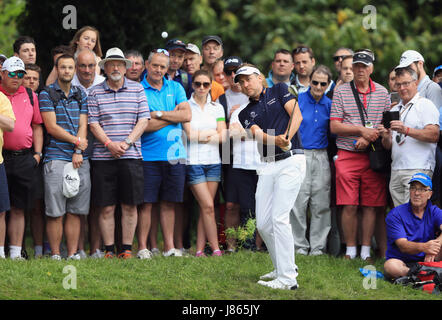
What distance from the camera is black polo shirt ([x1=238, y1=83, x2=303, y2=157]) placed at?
8711mm

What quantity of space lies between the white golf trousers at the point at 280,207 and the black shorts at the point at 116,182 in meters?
2.13

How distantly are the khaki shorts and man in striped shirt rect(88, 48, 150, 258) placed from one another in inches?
7.0

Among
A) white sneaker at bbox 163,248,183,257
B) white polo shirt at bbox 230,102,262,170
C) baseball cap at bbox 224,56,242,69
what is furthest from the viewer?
baseball cap at bbox 224,56,242,69

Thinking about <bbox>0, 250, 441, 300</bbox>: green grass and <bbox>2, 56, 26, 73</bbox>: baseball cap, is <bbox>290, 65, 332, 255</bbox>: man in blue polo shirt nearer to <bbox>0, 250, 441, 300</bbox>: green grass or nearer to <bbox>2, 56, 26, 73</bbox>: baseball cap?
<bbox>0, 250, 441, 300</bbox>: green grass

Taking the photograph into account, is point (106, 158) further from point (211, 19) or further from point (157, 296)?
point (211, 19)

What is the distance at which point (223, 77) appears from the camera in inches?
460

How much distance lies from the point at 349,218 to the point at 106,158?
134 inches

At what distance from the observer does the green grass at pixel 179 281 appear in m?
8.09

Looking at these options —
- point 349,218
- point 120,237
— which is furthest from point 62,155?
point 349,218

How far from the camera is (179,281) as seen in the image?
867cm

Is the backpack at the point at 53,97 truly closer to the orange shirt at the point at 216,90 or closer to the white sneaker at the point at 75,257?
the white sneaker at the point at 75,257

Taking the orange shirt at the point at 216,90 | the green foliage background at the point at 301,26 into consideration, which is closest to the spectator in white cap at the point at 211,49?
the orange shirt at the point at 216,90

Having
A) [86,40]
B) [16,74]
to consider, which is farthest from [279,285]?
[86,40]

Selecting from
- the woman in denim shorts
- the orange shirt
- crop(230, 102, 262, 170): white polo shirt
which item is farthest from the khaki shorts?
the orange shirt
